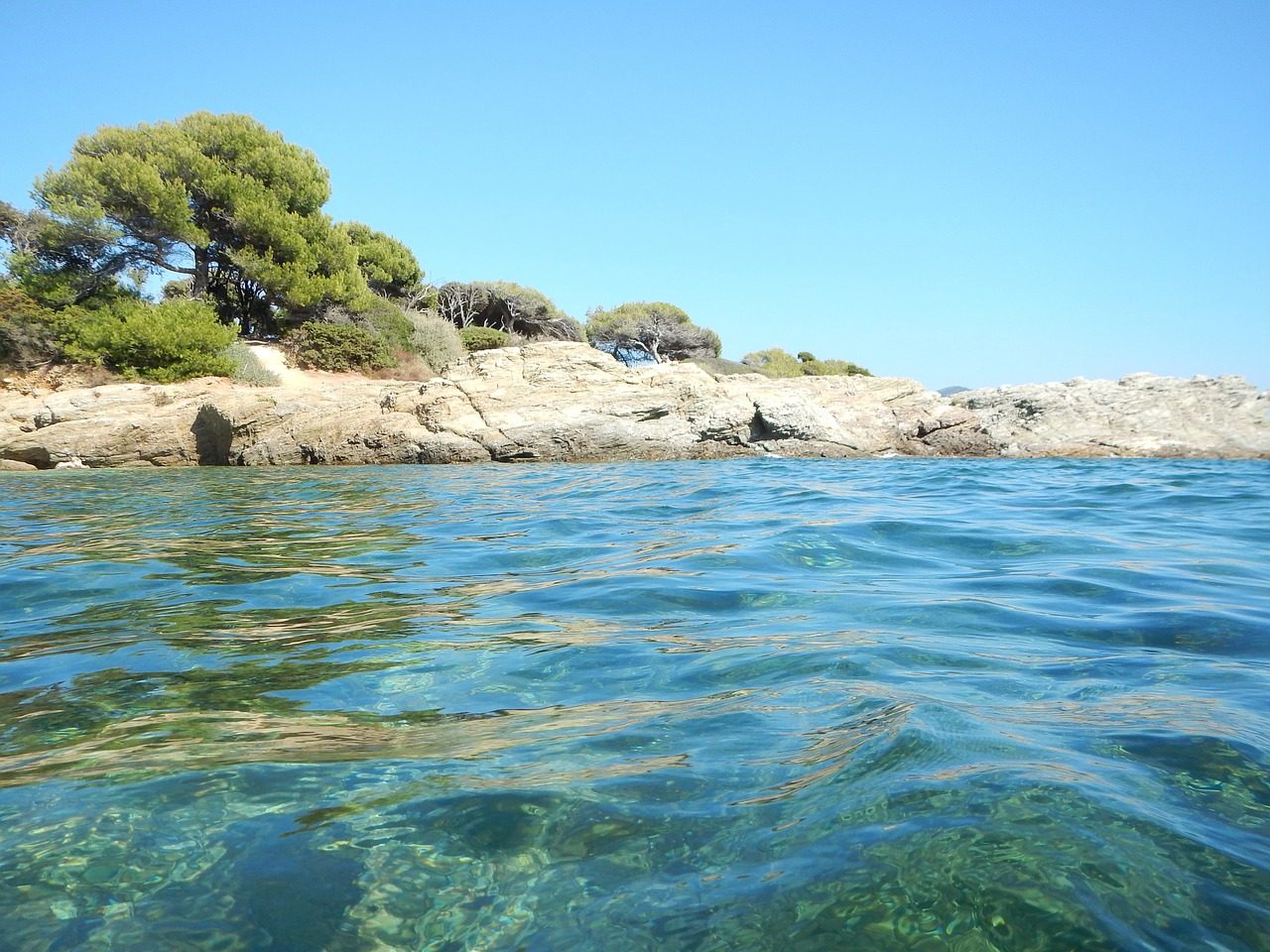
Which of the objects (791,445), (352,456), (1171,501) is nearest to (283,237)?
(352,456)

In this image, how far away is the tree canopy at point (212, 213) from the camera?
19.1m

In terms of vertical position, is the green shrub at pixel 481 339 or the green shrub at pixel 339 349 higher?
the green shrub at pixel 481 339

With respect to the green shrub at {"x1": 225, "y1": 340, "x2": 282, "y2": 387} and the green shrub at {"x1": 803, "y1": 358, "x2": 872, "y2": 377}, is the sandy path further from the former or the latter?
the green shrub at {"x1": 803, "y1": 358, "x2": 872, "y2": 377}

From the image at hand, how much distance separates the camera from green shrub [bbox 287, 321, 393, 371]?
2059cm

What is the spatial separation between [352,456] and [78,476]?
4366 millimetres

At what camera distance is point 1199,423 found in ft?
57.0

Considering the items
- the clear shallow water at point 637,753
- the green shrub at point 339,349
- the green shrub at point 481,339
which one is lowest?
the clear shallow water at point 637,753

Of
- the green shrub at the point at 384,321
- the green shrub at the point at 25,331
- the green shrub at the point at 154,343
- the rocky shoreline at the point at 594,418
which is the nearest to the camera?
the rocky shoreline at the point at 594,418

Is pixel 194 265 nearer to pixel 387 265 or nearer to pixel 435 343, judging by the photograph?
pixel 435 343

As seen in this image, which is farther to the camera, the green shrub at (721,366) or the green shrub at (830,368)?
the green shrub at (830,368)

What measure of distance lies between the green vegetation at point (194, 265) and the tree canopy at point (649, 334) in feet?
39.9

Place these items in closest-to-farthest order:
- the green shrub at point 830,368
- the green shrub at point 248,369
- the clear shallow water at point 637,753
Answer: the clear shallow water at point 637,753 < the green shrub at point 248,369 < the green shrub at point 830,368

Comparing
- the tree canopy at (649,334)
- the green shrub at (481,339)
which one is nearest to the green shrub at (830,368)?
the tree canopy at (649,334)

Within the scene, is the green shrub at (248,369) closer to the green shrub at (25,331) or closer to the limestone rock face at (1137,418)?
the green shrub at (25,331)
